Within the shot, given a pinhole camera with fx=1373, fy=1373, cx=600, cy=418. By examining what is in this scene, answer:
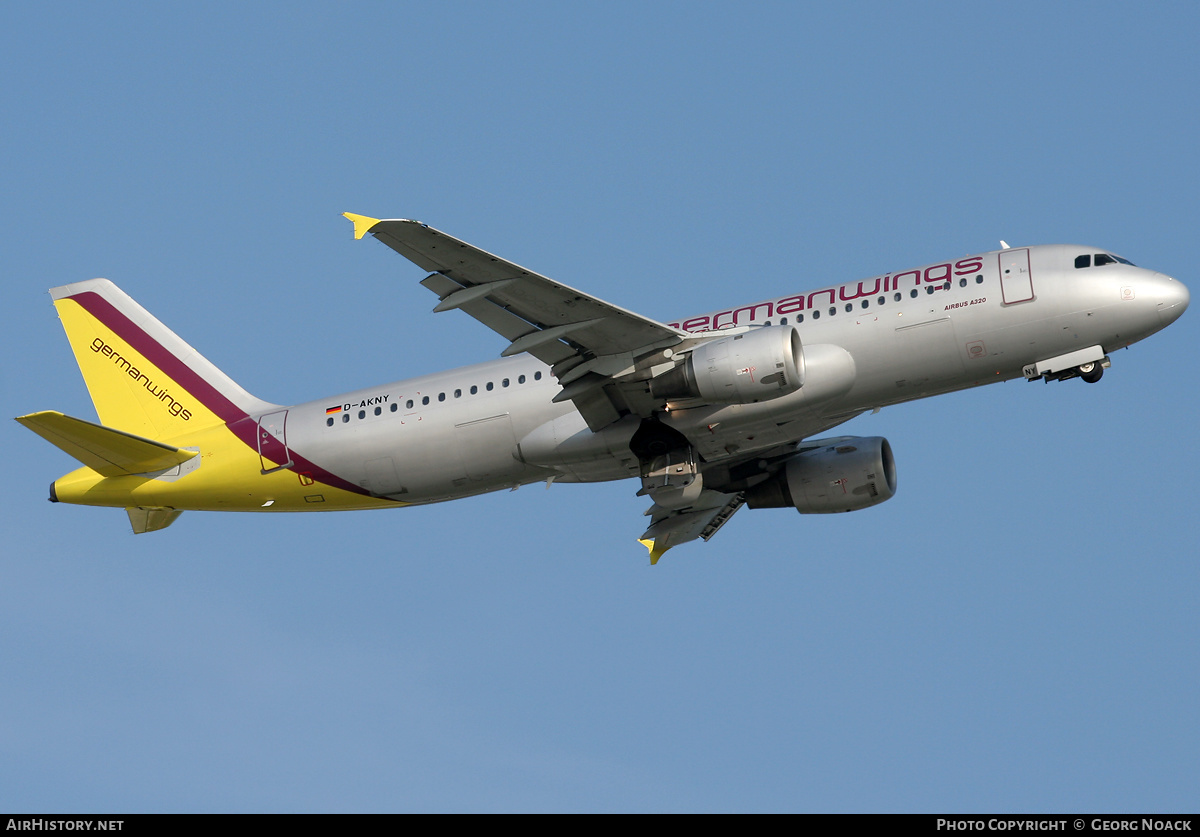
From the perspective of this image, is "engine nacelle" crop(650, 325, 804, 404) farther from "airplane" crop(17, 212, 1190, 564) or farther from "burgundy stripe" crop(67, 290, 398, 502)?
"burgundy stripe" crop(67, 290, 398, 502)

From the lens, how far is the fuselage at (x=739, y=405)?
36.9m

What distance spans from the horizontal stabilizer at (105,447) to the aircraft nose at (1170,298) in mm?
28439

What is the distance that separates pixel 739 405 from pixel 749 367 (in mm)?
2000

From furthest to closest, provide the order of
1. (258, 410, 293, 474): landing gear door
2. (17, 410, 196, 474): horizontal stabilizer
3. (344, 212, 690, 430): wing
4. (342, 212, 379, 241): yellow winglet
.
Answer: (258, 410, 293, 474): landing gear door, (17, 410, 196, 474): horizontal stabilizer, (344, 212, 690, 430): wing, (342, 212, 379, 241): yellow winglet

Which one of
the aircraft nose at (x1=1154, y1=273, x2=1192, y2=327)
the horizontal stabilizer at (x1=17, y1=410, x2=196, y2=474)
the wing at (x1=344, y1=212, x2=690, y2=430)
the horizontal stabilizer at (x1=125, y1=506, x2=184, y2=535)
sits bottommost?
the horizontal stabilizer at (x1=125, y1=506, x2=184, y2=535)

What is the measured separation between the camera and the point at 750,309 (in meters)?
39.1

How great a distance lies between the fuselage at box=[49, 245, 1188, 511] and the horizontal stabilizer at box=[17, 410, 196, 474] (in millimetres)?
690

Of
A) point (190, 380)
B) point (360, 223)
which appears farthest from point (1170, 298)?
point (190, 380)

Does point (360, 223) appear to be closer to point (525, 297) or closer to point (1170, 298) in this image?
point (525, 297)

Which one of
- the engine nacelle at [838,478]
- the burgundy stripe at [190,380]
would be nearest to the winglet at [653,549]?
the engine nacelle at [838,478]

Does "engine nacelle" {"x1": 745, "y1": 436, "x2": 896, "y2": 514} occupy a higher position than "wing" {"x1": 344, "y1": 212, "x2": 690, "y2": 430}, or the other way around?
"wing" {"x1": 344, "y1": 212, "x2": 690, "y2": 430}

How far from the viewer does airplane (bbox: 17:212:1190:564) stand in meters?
35.8

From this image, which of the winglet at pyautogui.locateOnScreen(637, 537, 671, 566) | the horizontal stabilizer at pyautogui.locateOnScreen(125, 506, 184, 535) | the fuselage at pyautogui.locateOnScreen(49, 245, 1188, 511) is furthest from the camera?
the winglet at pyautogui.locateOnScreen(637, 537, 671, 566)

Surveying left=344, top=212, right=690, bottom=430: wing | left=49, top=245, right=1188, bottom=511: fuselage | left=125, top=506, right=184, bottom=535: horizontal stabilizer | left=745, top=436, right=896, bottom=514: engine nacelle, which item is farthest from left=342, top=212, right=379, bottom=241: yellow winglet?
left=745, top=436, right=896, bottom=514: engine nacelle
